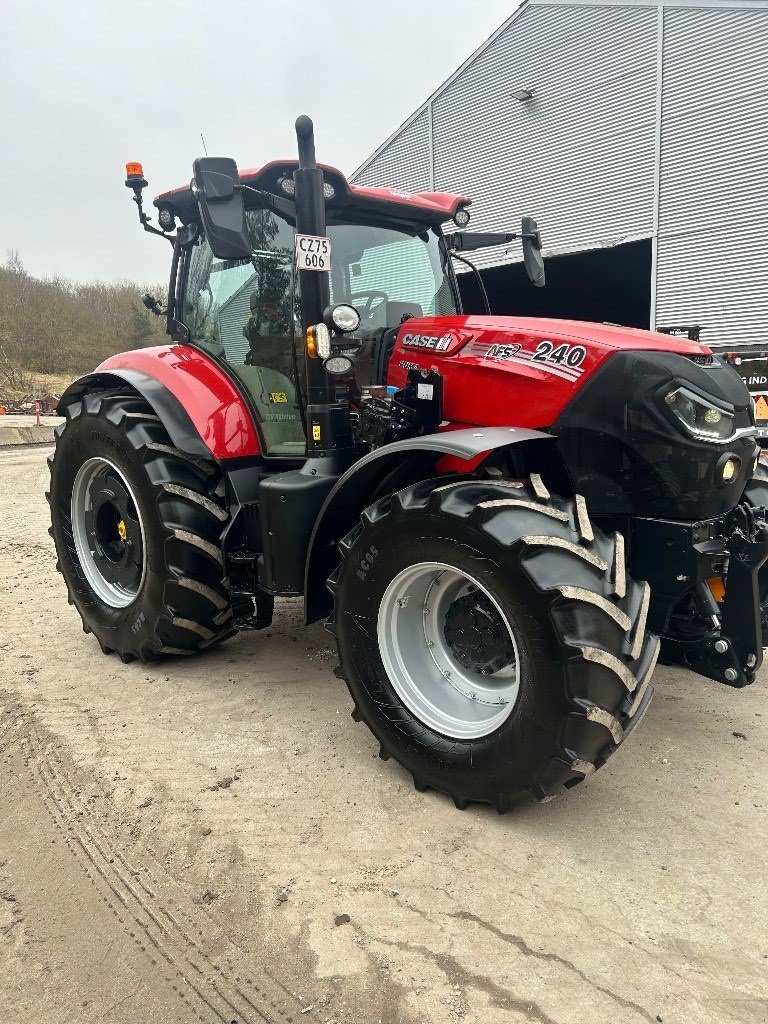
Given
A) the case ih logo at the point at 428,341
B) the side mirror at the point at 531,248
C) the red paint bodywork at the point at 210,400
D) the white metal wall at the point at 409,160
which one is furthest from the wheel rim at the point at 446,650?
the white metal wall at the point at 409,160

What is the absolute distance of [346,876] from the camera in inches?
84.4

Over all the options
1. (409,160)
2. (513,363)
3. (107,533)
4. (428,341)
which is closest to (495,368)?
(513,363)

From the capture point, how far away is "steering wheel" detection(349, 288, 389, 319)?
337 cm

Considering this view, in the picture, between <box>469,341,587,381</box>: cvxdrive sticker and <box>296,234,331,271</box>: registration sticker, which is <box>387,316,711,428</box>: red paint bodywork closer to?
<box>469,341,587,381</box>: cvxdrive sticker

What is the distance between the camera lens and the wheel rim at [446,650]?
252 cm

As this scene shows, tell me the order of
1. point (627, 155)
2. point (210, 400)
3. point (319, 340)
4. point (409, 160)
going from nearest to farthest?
point (319, 340), point (210, 400), point (627, 155), point (409, 160)

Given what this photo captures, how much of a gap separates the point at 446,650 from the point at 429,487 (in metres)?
0.65

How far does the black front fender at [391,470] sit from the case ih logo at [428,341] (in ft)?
1.15

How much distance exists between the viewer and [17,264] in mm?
35844

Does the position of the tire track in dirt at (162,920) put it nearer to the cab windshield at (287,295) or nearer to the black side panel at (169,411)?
the black side panel at (169,411)

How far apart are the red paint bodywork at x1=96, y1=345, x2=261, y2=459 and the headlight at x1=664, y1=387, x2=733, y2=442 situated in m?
1.99

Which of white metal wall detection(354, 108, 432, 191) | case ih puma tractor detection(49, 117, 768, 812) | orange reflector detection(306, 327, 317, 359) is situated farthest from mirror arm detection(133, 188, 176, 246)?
white metal wall detection(354, 108, 432, 191)

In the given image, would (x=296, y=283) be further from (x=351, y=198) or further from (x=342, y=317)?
(x=342, y=317)

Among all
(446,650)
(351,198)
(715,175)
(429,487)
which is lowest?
(446,650)
